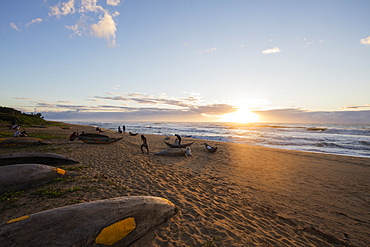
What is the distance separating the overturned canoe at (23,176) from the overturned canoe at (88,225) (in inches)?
128

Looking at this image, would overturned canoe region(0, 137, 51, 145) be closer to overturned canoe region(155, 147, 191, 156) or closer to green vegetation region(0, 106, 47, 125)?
overturned canoe region(155, 147, 191, 156)

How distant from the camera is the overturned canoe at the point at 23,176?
4944 millimetres

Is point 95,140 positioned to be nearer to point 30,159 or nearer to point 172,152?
point 172,152

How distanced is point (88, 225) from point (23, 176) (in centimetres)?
408

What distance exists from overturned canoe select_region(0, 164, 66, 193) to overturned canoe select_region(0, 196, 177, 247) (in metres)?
3.26

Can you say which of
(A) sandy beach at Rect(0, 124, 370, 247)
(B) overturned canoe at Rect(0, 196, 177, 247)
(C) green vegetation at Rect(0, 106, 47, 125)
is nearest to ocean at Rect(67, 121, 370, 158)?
(A) sandy beach at Rect(0, 124, 370, 247)

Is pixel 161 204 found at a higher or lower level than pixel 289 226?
higher

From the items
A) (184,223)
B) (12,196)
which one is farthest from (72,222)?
(12,196)

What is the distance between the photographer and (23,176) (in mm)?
5195

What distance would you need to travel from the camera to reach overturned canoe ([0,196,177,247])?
257 centimetres

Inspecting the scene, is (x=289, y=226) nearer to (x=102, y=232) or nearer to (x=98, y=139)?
(x=102, y=232)

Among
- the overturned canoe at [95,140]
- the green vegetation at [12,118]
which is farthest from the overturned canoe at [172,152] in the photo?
the green vegetation at [12,118]

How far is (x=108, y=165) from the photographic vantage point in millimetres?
8797

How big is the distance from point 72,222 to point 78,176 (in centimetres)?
426
